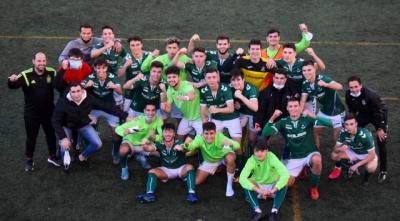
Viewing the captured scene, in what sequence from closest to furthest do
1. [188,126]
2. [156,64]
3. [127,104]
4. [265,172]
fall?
[265,172], [156,64], [188,126], [127,104]

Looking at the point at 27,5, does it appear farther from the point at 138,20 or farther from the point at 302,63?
the point at 302,63

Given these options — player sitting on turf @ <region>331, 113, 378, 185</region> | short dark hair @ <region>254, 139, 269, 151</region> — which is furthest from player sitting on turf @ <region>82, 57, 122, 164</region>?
player sitting on turf @ <region>331, 113, 378, 185</region>

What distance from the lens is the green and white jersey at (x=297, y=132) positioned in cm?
855

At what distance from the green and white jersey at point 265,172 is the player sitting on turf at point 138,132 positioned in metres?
1.50

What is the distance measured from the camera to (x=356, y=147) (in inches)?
344

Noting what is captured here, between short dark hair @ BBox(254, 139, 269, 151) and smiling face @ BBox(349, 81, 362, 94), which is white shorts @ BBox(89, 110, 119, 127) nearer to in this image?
short dark hair @ BBox(254, 139, 269, 151)

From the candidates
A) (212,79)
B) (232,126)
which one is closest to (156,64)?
(212,79)

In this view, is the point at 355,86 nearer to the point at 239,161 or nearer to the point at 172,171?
the point at 239,161

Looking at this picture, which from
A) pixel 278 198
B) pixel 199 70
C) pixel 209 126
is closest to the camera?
pixel 278 198

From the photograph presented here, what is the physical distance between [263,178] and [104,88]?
2.97 m

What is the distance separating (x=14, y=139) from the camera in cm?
1025

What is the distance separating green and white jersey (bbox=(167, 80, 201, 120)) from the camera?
921 centimetres

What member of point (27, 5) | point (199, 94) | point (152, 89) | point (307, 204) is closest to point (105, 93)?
point (152, 89)

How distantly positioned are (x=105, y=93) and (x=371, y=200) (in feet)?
14.5
